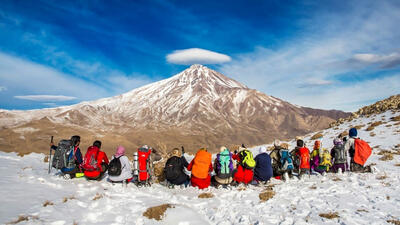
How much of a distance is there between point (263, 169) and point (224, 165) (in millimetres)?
1692

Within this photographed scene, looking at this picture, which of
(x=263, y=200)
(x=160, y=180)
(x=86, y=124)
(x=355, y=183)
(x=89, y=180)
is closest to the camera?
(x=263, y=200)

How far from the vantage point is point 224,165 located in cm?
973

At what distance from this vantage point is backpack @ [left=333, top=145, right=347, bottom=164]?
429 inches

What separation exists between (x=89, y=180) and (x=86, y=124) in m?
203

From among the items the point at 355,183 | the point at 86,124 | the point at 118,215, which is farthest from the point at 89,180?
the point at 86,124

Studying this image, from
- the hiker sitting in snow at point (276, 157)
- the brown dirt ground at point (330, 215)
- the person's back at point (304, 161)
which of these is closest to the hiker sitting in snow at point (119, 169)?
the hiker sitting in snow at point (276, 157)

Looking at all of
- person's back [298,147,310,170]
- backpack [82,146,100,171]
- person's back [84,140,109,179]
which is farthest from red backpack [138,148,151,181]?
person's back [298,147,310,170]

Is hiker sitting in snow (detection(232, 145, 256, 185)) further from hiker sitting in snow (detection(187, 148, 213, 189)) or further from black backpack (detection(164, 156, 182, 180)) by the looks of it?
black backpack (detection(164, 156, 182, 180))

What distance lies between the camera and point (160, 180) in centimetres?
1151

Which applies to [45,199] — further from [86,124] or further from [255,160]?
[86,124]

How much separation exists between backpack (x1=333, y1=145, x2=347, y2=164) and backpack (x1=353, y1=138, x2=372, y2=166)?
43 cm

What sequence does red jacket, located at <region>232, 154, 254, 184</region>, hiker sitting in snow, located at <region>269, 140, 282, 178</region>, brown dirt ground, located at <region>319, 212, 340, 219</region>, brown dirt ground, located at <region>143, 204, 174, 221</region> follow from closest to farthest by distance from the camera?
brown dirt ground, located at <region>319, 212, 340, 219</region> → brown dirt ground, located at <region>143, 204, 174, 221</region> → red jacket, located at <region>232, 154, 254, 184</region> → hiker sitting in snow, located at <region>269, 140, 282, 178</region>

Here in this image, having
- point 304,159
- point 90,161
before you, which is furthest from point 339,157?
point 90,161

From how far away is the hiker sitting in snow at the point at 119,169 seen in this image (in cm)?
987
